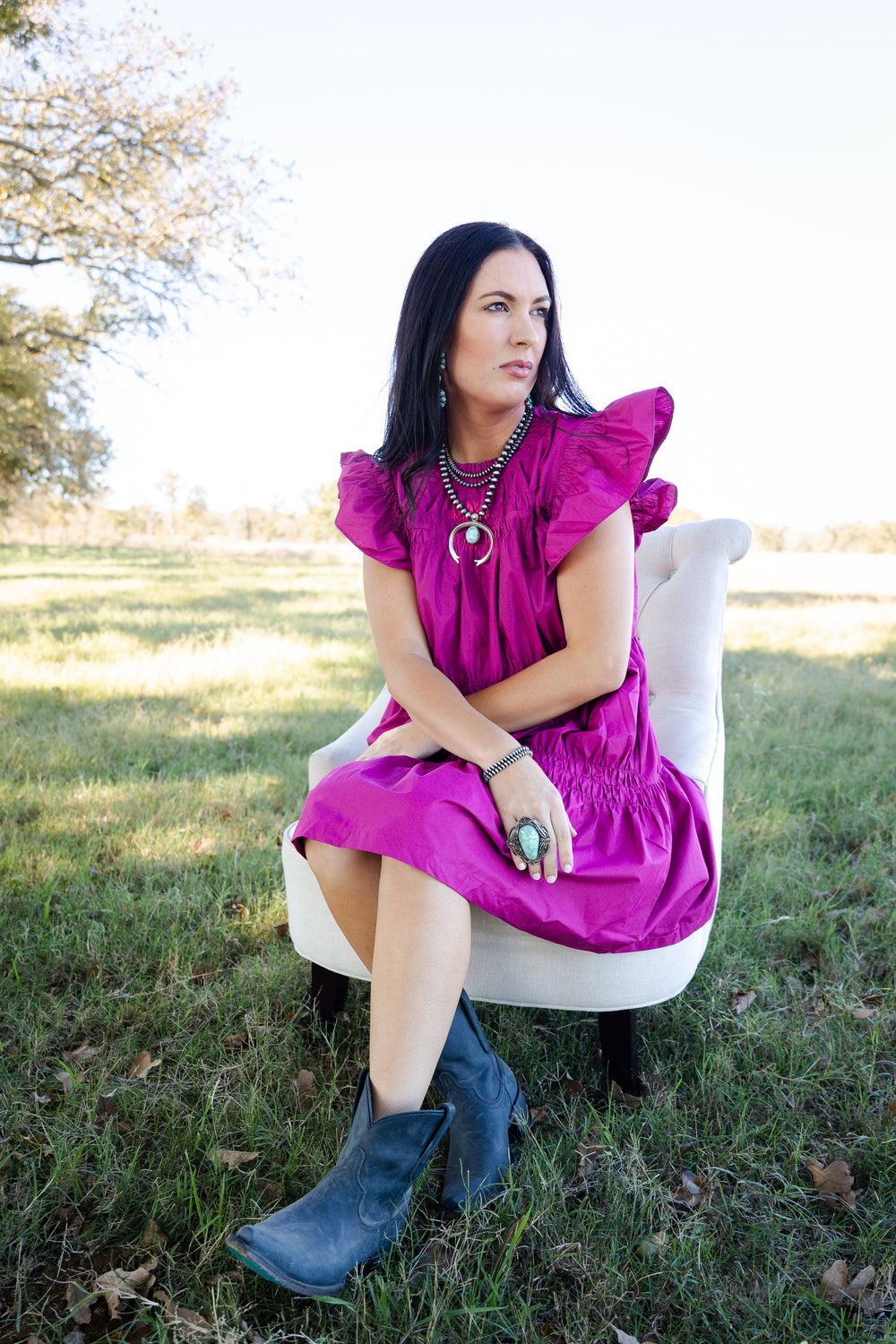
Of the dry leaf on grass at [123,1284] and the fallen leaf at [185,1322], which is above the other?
the fallen leaf at [185,1322]

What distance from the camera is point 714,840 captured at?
6.41ft

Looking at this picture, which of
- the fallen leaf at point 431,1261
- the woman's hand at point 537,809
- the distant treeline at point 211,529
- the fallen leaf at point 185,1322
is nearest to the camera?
the fallen leaf at point 185,1322

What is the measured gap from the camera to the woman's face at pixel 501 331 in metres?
1.84

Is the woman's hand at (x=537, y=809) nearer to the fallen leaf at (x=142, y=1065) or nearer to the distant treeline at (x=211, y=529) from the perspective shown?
the fallen leaf at (x=142, y=1065)

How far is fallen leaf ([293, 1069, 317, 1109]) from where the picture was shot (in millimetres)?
1970

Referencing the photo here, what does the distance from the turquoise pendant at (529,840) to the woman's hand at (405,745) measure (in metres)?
0.37

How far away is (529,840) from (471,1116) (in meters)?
0.59

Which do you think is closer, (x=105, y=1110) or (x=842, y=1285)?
(x=842, y=1285)

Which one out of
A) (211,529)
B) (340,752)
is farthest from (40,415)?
(211,529)

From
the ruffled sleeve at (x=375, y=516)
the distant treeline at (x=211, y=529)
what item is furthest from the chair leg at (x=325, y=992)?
the distant treeline at (x=211, y=529)

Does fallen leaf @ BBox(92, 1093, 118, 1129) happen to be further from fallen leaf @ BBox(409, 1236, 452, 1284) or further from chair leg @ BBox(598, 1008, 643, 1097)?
chair leg @ BBox(598, 1008, 643, 1097)

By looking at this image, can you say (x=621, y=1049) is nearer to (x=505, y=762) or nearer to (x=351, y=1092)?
(x=351, y=1092)

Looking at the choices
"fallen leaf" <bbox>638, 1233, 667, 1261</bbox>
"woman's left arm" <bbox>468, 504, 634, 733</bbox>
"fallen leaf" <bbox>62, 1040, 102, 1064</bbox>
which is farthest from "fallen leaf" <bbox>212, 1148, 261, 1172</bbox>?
"woman's left arm" <bbox>468, 504, 634, 733</bbox>

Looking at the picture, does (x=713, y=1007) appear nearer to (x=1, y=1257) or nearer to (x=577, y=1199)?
(x=577, y=1199)
